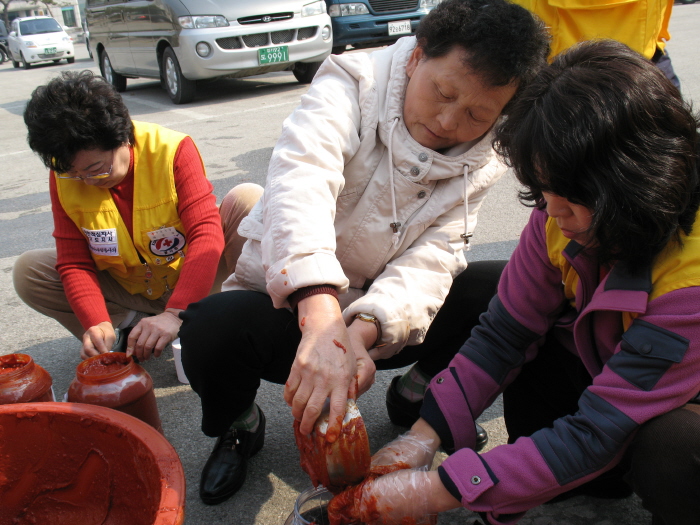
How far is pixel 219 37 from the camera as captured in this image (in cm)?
730

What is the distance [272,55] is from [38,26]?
1509cm

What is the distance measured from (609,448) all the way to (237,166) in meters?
4.39

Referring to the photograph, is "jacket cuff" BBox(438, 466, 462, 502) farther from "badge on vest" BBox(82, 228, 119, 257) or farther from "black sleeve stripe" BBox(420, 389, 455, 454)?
"badge on vest" BBox(82, 228, 119, 257)

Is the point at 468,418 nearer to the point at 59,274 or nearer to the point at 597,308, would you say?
the point at 597,308

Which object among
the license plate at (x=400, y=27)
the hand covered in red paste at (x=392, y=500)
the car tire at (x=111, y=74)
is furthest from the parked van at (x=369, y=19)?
the hand covered in red paste at (x=392, y=500)

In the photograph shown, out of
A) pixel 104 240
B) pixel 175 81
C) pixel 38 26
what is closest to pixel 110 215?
pixel 104 240

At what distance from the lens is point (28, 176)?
5598 millimetres

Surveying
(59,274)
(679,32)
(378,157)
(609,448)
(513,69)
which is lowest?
(679,32)

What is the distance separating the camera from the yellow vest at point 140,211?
2201 mm

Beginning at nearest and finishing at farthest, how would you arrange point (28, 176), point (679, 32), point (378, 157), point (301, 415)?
point (301, 415) < point (378, 157) < point (28, 176) < point (679, 32)

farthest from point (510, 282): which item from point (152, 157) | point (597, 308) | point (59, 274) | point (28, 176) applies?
point (28, 176)

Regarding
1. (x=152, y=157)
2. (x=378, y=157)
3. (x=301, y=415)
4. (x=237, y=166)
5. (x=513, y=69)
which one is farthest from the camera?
(x=237, y=166)

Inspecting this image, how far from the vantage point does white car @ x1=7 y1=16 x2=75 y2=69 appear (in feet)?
59.0

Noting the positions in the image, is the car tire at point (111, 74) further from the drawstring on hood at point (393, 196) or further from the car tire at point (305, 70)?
the drawstring on hood at point (393, 196)
